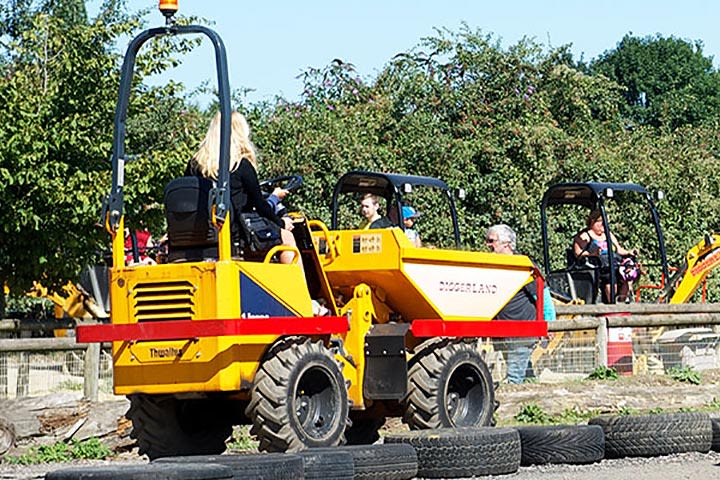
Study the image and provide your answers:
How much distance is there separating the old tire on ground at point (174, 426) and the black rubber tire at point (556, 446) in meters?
2.26

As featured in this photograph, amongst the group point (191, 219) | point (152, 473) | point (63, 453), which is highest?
point (191, 219)

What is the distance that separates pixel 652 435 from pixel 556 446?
101 cm

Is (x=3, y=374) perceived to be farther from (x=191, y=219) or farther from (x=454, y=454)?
(x=454, y=454)

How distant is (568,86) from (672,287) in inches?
389

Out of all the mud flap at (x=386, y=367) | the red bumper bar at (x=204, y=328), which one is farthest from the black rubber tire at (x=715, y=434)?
the red bumper bar at (x=204, y=328)

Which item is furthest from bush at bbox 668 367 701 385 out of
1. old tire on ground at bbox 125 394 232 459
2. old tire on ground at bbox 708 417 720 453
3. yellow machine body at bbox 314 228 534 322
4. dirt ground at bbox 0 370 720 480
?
old tire on ground at bbox 125 394 232 459

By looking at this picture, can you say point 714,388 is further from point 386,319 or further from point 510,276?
point 386,319

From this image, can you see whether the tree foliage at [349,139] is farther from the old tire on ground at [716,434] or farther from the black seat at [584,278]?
the old tire on ground at [716,434]

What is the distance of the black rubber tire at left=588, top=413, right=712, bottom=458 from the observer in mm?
11203

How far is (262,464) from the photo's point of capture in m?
8.20

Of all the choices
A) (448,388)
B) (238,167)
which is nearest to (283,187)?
(238,167)

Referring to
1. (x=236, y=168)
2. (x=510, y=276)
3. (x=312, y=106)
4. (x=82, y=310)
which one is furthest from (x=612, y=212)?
(x=236, y=168)

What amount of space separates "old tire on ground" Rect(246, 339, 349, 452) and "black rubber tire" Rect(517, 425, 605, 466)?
145cm

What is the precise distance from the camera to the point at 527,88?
30.7 m
